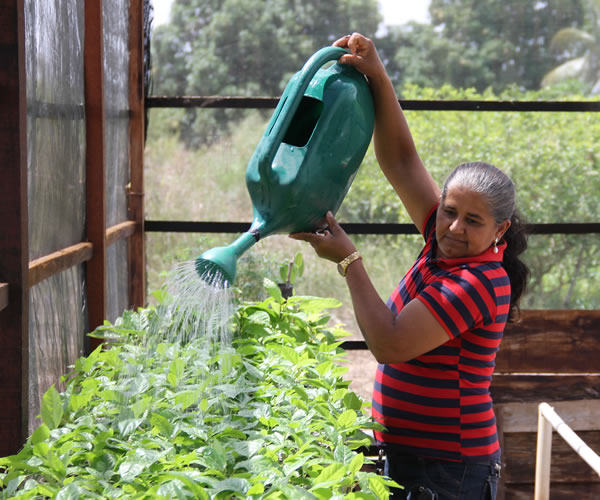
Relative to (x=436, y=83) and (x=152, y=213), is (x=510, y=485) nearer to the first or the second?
(x=152, y=213)

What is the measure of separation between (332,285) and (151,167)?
124 centimetres

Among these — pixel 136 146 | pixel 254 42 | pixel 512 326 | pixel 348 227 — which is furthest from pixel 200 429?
pixel 254 42

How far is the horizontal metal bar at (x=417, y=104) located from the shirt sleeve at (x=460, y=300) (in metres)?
1.96

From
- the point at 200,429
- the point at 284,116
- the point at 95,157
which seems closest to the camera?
the point at 200,429

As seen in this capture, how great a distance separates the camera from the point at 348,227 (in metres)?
→ 3.37

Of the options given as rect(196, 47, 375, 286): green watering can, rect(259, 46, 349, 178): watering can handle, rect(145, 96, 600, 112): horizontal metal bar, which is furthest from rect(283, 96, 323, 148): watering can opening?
rect(145, 96, 600, 112): horizontal metal bar

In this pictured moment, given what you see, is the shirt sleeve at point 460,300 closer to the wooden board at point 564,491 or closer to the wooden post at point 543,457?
the wooden post at point 543,457

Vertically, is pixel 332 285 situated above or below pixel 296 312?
below

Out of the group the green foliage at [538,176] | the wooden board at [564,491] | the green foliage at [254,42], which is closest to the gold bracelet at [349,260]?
the wooden board at [564,491]

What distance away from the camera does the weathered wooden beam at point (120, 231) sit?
2583 millimetres

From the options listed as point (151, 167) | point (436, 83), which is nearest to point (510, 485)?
point (151, 167)

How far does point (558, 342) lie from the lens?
10.9ft

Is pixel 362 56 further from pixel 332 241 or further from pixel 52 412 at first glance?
pixel 52 412

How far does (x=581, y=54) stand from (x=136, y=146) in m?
2.97
